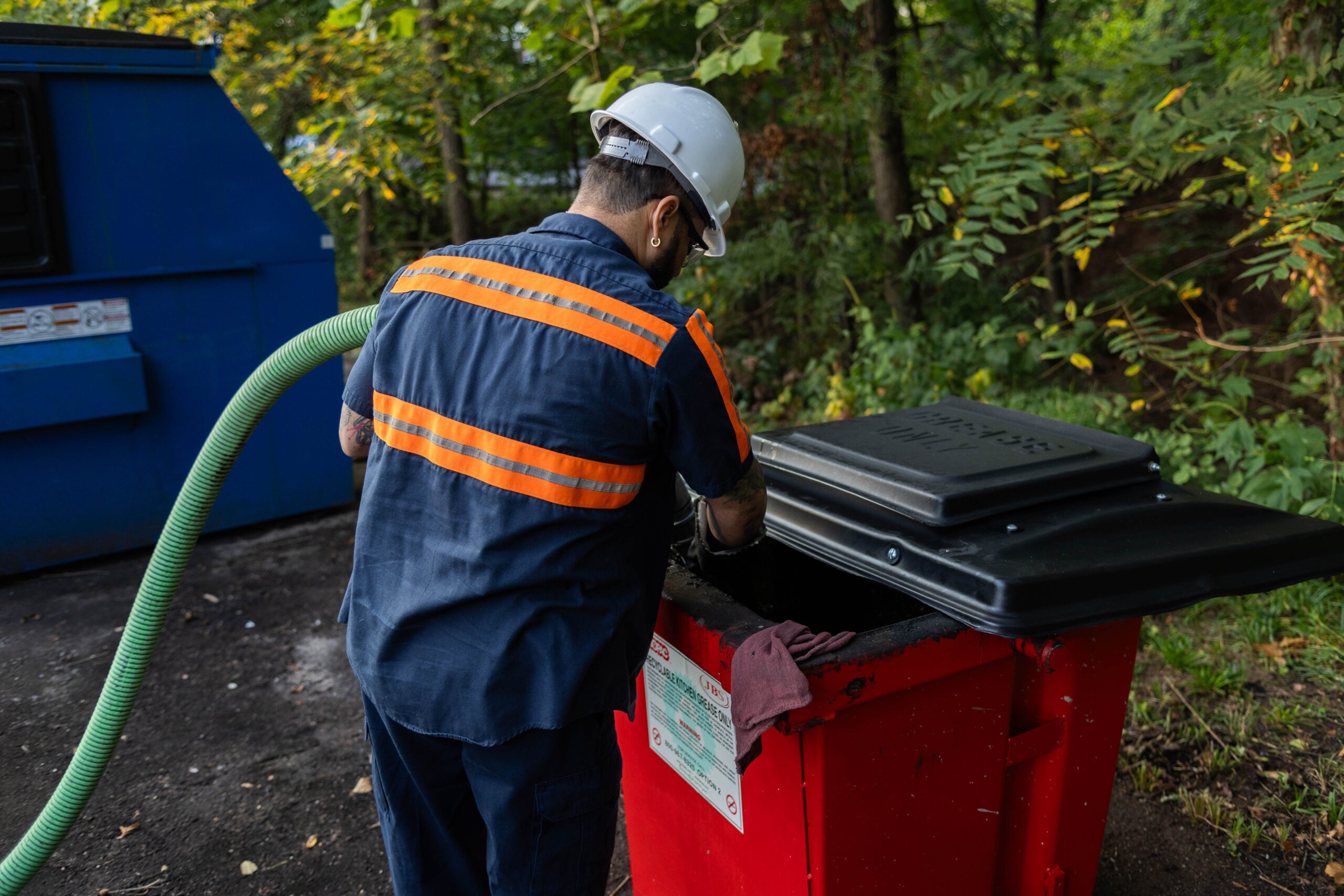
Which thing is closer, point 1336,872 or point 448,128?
point 1336,872

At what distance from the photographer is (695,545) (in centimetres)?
199

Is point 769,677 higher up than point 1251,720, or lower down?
higher up

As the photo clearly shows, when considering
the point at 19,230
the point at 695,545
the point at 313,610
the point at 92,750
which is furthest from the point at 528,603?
the point at 19,230

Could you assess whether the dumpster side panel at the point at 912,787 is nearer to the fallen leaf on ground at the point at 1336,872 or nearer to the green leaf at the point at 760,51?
the fallen leaf on ground at the point at 1336,872

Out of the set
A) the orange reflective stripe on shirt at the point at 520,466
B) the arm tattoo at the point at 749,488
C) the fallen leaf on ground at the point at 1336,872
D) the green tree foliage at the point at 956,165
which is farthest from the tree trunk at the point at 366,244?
the fallen leaf on ground at the point at 1336,872

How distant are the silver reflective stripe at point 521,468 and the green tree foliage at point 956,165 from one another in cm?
222

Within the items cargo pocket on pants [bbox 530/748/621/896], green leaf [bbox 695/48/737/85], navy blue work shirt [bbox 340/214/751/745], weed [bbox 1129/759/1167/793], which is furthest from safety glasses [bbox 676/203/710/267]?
weed [bbox 1129/759/1167/793]

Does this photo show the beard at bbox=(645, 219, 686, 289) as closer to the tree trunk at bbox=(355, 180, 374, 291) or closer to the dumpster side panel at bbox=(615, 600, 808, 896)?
the dumpster side panel at bbox=(615, 600, 808, 896)

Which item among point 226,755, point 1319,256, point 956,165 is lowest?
point 226,755

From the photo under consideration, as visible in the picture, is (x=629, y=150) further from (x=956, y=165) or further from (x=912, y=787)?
(x=956, y=165)

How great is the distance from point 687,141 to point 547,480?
0.61 meters

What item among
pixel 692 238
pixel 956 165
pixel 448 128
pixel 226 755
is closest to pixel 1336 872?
pixel 692 238

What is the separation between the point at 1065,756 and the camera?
1750 millimetres

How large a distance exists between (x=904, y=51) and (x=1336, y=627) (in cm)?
392
